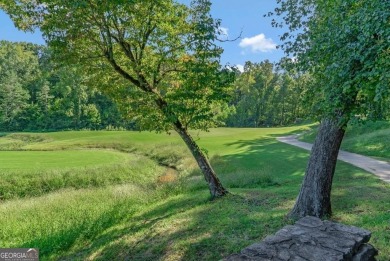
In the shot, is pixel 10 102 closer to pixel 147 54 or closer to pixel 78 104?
pixel 78 104

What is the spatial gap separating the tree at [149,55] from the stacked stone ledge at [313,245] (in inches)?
226

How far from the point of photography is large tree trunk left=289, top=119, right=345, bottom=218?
725 centimetres

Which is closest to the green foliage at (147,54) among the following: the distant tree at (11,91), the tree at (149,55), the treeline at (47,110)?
the tree at (149,55)

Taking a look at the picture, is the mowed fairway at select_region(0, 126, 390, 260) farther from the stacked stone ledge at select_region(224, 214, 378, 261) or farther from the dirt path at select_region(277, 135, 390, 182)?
the stacked stone ledge at select_region(224, 214, 378, 261)

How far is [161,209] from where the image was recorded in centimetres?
1120

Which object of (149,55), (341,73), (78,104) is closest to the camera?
(341,73)

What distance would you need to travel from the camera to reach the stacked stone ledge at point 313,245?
3936 millimetres

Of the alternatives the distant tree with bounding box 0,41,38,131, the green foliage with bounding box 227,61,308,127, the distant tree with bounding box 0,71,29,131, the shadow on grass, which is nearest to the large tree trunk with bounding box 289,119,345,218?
the shadow on grass

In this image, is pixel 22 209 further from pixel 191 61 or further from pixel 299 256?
pixel 299 256

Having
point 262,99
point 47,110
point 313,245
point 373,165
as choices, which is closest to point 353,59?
point 313,245

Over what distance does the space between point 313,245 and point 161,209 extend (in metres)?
7.74

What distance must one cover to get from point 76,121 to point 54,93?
13.1 metres

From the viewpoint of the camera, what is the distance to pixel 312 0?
8828 mm

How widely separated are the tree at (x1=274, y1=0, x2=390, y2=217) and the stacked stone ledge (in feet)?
6.17
